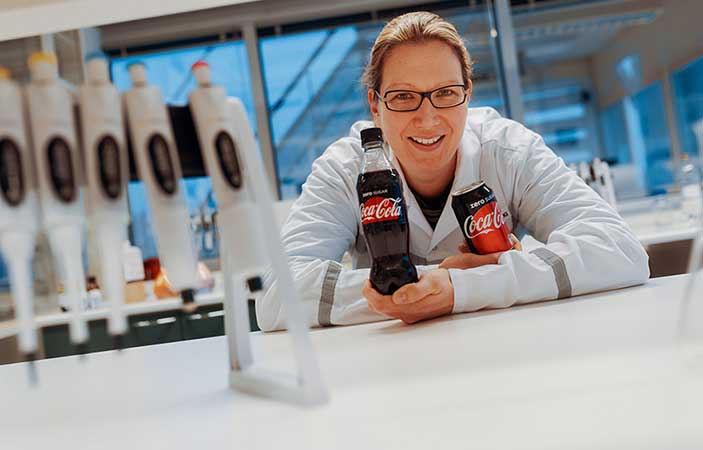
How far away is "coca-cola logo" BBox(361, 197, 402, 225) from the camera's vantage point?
0.93 m

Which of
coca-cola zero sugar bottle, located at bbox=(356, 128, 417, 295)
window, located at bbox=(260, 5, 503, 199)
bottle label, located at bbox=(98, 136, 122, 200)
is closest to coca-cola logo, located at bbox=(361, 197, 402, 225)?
coca-cola zero sugar bottle, located at bbox=(356, 128, 417, 295)

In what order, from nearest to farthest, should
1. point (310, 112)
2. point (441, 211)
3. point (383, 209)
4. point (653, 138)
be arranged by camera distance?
point (383, 209) → point (441, 211) → point (310, 112) → point (653, 138)

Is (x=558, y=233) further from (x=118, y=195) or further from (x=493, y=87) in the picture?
(x=493, y=87)

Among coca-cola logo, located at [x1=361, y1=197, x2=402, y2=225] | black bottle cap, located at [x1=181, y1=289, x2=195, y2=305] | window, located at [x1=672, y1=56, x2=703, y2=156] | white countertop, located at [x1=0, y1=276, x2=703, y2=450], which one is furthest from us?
window, located at [x1=672, y1=56, x2=703, y2=156]

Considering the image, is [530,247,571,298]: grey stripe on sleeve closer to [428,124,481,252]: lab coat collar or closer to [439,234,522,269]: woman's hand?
[439,234,522,269]: woman's hand

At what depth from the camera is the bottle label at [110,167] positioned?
524 millimetres

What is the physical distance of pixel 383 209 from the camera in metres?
0.94

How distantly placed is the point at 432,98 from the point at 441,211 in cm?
28

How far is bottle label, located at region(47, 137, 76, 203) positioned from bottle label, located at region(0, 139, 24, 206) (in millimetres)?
25

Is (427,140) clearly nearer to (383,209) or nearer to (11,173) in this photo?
(383,209)

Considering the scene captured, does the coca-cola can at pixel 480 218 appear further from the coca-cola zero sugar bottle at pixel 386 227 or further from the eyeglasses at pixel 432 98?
the eyeglasses at pixel 432 98

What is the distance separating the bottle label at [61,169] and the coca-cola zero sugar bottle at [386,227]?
0.49m

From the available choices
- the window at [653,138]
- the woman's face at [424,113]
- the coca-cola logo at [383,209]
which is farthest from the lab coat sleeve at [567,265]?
the window at [653,138]

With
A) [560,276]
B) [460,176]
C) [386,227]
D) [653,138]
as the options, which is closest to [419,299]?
[386,227]
